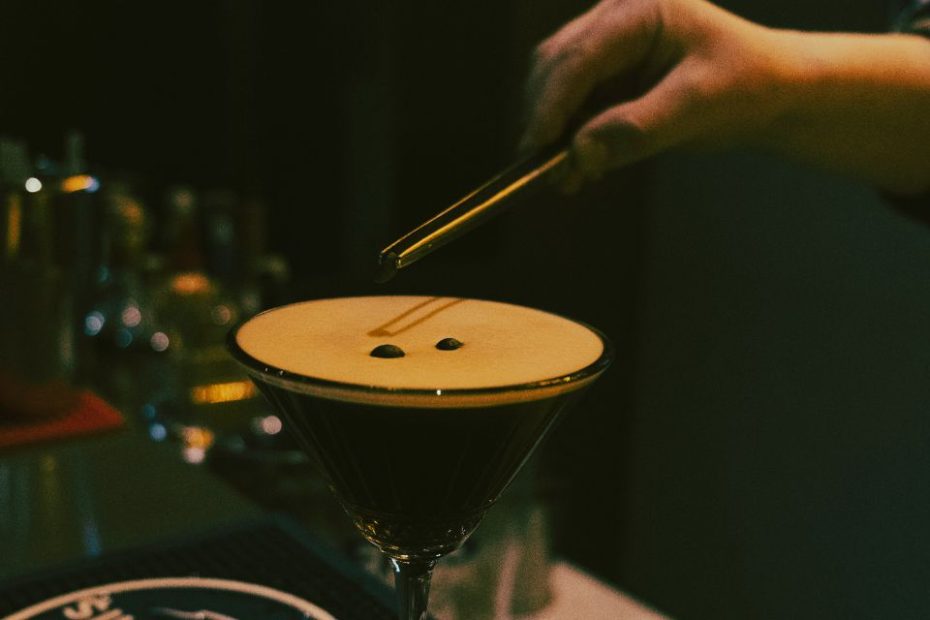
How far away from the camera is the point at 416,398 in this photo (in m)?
0.56

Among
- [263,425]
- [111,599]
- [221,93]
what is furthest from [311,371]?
[221,93]

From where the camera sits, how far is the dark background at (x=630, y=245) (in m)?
2.35

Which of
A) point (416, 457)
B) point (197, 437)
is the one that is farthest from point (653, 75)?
point (197, 437)

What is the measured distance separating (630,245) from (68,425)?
7.00 feet

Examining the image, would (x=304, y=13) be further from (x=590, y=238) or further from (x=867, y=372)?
(x=867, y=372)

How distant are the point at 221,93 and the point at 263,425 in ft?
4.08

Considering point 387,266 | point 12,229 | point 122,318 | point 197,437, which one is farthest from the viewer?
point 122,318

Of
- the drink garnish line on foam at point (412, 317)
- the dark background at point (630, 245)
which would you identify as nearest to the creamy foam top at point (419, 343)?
the drink garnish line on foam at point (412, 317)

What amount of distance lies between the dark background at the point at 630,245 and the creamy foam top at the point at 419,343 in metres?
1.80

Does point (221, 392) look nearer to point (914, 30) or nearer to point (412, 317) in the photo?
point (412, 317)

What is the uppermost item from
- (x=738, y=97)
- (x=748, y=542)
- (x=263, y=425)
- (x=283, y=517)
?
(x=738, y=97)

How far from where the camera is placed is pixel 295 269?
2693mm

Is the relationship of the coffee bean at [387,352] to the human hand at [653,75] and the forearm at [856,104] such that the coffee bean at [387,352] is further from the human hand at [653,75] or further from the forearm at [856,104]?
the forearm at [856,104]

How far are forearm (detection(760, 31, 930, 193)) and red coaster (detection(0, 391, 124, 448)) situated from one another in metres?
0.81
